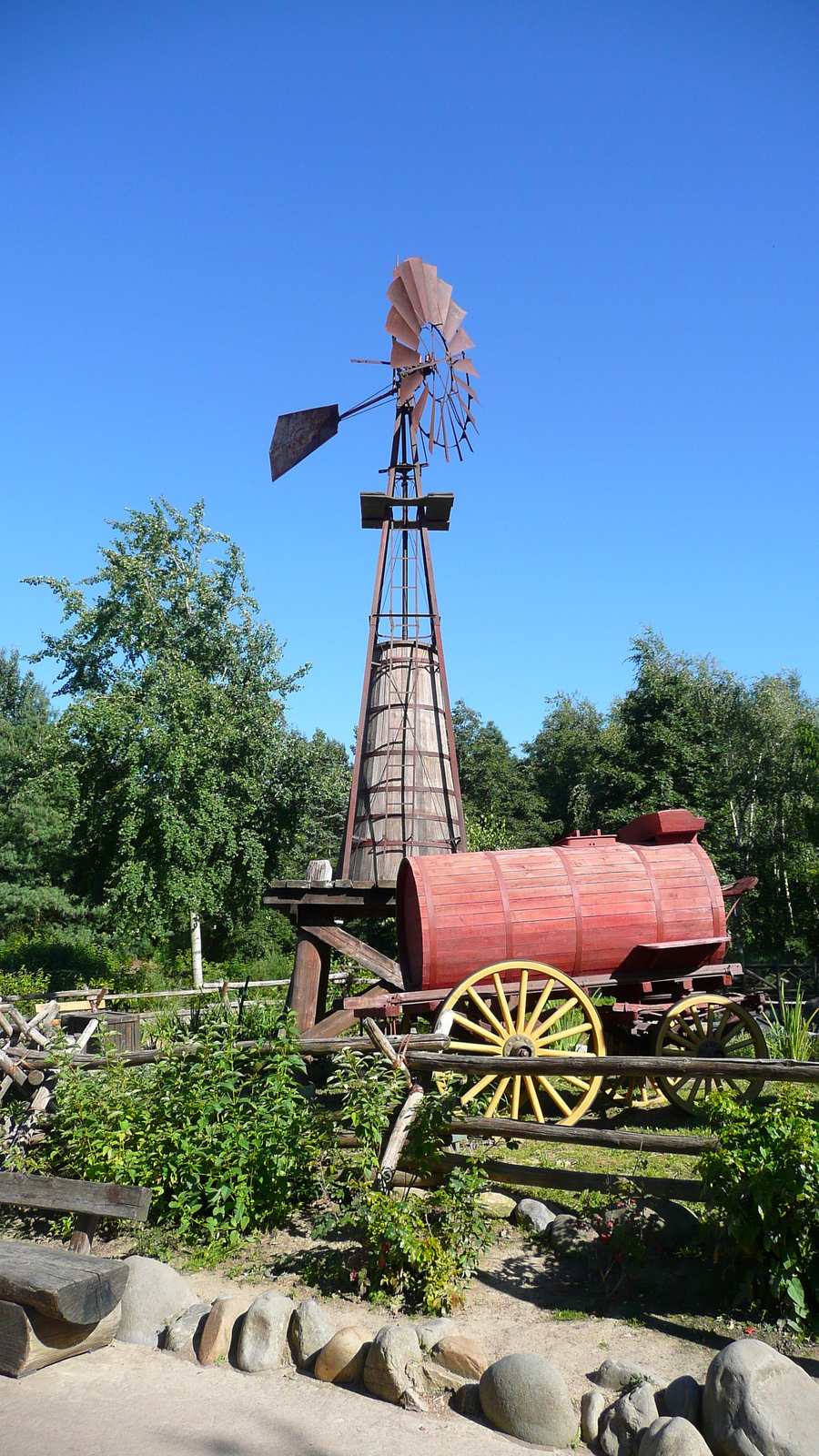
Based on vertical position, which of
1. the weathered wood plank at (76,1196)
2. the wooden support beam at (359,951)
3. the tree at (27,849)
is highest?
the tree at (27,849)

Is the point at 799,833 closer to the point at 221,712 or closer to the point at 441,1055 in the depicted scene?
the point at 221,712

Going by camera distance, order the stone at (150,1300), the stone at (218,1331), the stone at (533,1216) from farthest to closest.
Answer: the stone at (533,1216), the stone at (150,1300), the stone at (218,1331)

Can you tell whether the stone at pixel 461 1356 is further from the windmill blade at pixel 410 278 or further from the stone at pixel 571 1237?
the windmill blade at pixel 410 278

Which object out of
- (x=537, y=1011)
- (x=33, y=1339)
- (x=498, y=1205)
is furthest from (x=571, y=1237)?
(x=33, y=1339)

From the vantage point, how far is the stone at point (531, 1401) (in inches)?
154

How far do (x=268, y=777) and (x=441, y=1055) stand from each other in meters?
17.4

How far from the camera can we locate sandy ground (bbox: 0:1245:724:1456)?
155 inches

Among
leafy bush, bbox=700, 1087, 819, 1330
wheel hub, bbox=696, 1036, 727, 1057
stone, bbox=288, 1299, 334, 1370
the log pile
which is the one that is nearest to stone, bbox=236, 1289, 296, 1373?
stone, bbox=288, 1299, 334, 1370

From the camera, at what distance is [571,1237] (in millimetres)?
5543

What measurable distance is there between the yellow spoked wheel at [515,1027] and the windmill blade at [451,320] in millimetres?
8843

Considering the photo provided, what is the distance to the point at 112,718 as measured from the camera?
2055cm

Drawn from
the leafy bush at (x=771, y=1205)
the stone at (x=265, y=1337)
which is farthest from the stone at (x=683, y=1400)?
the stone at (x=265, y=1337)

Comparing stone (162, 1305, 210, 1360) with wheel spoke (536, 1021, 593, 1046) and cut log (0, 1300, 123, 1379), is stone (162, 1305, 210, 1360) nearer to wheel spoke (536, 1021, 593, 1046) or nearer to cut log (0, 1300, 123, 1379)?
cut log (0, 1300, 123, 1379)

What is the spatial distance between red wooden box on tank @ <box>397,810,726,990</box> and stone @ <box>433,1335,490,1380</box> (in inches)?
151
